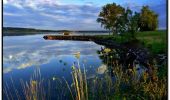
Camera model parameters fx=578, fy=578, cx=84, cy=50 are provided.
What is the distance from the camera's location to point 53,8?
4551 millimetres

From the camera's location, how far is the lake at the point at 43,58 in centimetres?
448

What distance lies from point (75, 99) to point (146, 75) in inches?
23.8

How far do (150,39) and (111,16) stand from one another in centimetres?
36

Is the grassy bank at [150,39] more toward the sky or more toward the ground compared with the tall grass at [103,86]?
more toward the sky

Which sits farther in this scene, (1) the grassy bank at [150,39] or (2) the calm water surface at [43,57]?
Result: (1) the grassy bank at [150,39]

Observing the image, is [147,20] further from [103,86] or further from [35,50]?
[35,50]

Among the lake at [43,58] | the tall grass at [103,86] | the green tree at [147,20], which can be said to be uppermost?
the green tree at [147,20]

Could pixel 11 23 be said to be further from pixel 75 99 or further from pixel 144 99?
pixel 144 99

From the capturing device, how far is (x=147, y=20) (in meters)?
4.66

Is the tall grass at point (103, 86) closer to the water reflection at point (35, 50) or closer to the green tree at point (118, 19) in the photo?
the water reflection at point (35, 50)

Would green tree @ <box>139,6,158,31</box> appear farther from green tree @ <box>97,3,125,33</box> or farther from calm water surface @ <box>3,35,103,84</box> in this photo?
calm water surface @ <box>3,35,103,84</box>

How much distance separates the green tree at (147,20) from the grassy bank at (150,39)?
45 mm

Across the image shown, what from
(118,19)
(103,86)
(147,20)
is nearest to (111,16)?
(118,19)

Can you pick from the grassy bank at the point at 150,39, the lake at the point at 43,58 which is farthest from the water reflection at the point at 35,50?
the grassy bank at the point at 150,39
